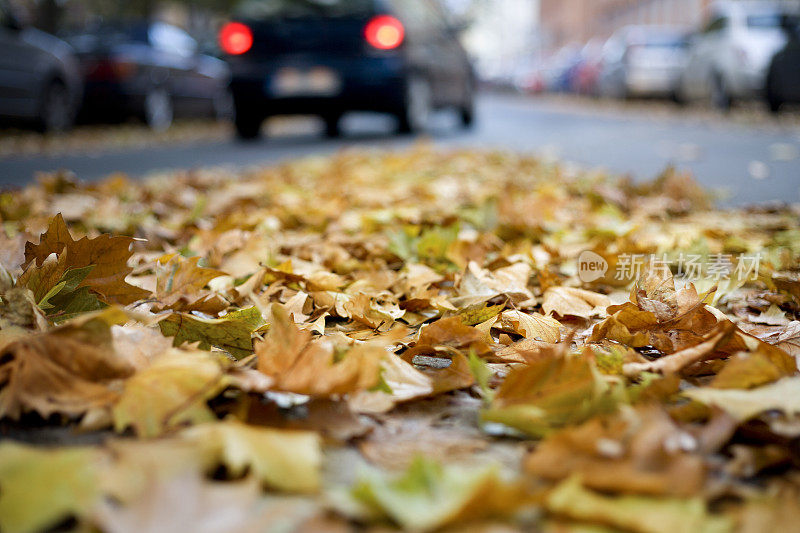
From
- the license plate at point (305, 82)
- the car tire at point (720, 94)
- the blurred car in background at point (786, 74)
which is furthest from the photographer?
the car tire at point (720, 94)

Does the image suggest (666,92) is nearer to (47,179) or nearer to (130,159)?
(130,159)

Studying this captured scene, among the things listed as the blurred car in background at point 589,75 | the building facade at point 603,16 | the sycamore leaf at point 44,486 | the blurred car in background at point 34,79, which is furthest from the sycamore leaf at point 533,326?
the building facade at point 603,16

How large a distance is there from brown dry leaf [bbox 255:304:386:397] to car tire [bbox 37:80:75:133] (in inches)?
392

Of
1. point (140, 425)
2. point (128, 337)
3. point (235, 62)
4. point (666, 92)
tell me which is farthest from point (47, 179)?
point (666, 92)

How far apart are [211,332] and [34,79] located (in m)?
9.30

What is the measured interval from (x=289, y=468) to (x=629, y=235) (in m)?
1.78

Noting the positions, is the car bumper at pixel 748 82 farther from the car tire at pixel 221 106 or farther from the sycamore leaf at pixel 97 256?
the sycamore leaf at pixel 97 256

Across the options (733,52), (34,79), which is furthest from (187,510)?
(733,52)

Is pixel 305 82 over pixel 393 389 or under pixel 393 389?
over

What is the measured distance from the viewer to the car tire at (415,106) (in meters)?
8.61

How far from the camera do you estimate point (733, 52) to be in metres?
12.7

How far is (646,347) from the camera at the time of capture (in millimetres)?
1547

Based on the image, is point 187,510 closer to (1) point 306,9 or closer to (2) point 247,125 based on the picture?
(1) point 306,9

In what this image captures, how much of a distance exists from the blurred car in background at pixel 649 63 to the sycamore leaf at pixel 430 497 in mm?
17817
